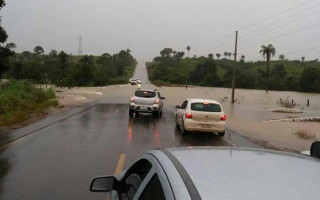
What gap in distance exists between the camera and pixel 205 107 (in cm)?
1839

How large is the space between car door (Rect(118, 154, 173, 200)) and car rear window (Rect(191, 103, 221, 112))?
14.1 metres

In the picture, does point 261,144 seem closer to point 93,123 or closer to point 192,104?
point 192,104

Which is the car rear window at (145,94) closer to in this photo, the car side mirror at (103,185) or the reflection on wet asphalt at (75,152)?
the reflection on wet asphalt at (75,152)

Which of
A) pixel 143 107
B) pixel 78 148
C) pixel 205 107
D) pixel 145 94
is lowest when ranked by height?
pixel 78 148

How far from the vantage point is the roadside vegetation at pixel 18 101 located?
78.7ft

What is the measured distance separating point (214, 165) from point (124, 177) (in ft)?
5.44

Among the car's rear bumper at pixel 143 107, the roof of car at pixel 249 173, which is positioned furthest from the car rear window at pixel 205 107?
the roof of car at pixel 249 173

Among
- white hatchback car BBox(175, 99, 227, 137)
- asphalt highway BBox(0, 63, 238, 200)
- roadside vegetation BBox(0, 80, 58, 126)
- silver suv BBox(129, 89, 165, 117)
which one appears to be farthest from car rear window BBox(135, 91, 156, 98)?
white hatchback car BBox(175, 99, 227, 137)

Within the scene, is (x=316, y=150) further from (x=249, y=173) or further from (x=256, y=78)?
(x=256, y=78)

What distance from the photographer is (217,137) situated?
1844 centimetres

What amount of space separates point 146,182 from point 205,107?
15.2 metres

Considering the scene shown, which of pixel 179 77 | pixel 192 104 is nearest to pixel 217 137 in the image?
pixel 192 104

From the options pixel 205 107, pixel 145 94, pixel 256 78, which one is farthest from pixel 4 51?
pixel 256 78

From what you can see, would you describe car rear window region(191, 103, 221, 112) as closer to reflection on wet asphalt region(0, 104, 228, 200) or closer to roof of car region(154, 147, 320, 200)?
reflection on wet asphalt region(0, 104, 228, 200)
